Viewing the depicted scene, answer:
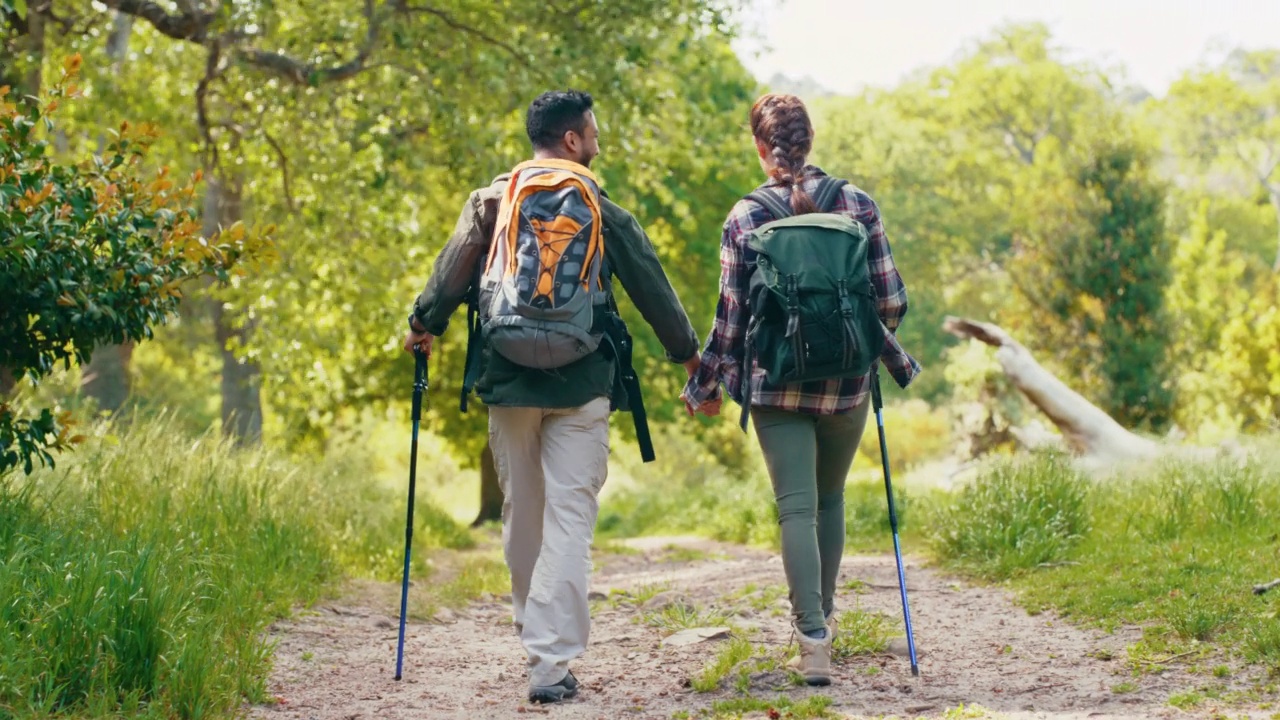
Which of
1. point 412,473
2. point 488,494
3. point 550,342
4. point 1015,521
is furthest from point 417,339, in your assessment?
point 488,494

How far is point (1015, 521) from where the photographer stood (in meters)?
7.83

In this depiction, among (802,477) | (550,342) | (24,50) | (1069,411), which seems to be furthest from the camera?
(1069,411)

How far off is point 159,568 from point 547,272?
178cm

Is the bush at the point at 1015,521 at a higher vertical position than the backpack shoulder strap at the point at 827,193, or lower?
lower

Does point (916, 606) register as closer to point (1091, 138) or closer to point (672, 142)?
point (672, 142)

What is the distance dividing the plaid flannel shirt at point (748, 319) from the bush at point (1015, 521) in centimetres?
302

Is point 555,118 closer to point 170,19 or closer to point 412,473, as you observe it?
point 412,473

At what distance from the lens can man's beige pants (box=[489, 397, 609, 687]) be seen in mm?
4609

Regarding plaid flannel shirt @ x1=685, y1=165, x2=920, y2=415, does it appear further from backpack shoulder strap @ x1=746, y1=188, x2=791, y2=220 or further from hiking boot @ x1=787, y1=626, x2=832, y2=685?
hiking boot @ x1=787, y1=626, x2=832, y2=685

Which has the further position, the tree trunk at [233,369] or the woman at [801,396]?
the tree trunk at [233,369]

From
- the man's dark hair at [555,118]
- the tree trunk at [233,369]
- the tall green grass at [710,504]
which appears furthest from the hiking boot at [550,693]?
the tree trunk at [233,369]

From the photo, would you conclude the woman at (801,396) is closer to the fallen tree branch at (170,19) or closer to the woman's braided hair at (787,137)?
the woman's braided hair at (787,137)

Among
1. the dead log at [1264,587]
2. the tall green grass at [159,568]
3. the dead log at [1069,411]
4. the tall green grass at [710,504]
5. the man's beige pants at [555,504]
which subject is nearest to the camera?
the tall green grass at [159,568]

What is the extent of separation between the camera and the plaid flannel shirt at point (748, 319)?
472 centimetres
